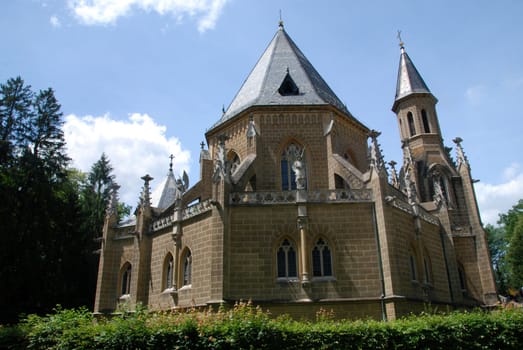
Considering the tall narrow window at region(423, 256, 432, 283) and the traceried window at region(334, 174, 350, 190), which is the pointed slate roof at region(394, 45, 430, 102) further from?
the tall narrow window at region(423, 256, 432, 283)

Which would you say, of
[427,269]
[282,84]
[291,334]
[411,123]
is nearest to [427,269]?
[427,269]

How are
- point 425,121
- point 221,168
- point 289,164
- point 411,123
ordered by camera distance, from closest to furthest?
point 221,168, point 289,164, point 425,121, point 411,123

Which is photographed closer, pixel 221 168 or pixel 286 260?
pixel 286 260

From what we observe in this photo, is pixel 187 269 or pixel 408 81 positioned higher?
pixel 408 81

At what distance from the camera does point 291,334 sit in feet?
32.0

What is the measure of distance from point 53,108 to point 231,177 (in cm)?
2038

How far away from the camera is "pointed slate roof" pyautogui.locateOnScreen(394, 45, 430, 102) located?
108 ft

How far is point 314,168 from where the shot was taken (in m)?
20.8

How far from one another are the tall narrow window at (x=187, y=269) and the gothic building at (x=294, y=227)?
0.17 ft

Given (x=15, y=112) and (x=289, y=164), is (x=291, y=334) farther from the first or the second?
(x=15, y=112)

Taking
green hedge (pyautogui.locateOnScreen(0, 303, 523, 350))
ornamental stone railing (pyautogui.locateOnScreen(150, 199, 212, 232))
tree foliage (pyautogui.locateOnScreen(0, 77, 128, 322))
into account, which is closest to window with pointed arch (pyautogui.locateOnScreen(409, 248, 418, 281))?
green hedge (pyautogui.locateOnScreen(0, 303, 523, 350))

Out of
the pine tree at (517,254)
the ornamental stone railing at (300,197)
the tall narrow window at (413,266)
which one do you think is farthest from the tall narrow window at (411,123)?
the ornamental stone railing at (300,197)

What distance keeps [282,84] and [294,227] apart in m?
9.86

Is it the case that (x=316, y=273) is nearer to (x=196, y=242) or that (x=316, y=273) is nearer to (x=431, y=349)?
(x=196, y=242)
